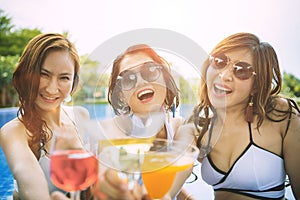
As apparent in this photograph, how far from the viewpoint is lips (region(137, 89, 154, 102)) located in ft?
5.89

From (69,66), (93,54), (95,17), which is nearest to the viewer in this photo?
(93,54)

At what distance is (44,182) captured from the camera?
6.18 feet

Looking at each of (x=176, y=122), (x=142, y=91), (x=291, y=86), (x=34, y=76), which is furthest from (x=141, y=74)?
(x=291, y=86)

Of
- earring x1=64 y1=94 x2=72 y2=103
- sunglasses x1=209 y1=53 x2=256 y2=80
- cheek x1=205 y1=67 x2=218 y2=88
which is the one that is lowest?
earring x1=64 y1=94 x2=72 y2=103

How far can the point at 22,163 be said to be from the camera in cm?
189

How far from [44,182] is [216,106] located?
0.83m

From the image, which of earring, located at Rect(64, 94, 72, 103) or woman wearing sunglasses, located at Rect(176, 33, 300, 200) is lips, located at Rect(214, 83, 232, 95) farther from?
earring, located at Rect(64, 94, 72, 103)

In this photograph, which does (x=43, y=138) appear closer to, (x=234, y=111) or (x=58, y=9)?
(x=58, y=9)

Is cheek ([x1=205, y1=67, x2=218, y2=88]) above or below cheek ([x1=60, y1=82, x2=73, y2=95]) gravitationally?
above

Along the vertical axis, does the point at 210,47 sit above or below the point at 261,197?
above

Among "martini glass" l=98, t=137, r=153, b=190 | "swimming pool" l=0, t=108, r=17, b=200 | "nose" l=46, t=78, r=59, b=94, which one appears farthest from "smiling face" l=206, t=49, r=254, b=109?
"swimming pool" l=0, t=108, r=17, b=200

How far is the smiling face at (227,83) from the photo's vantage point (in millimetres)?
1895

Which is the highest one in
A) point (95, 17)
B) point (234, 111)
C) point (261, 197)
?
point (95, 17)

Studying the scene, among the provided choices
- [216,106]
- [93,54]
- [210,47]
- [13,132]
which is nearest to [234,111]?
[216,106]
